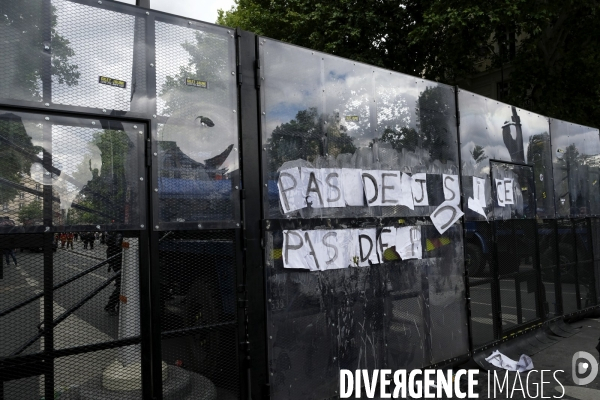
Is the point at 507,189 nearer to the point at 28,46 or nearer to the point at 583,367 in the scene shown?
the point at 583,367

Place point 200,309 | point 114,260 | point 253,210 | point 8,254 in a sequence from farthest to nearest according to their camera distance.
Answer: point 253,210 → point 200,309 → point 114,260 → point 8,254


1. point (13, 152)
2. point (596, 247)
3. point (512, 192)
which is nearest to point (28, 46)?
point (13, 152)

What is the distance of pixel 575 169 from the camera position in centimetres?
786

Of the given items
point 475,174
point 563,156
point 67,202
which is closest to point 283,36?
point 563,156

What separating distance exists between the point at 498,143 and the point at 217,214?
4282mm

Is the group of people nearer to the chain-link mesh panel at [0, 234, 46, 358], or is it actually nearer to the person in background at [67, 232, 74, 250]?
the person in background at [67, 232, 74, 250]

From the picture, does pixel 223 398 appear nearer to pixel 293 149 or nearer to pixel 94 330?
pixel 94 330

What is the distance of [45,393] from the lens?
281 cm

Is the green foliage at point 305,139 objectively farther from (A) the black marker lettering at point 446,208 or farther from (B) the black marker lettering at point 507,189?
(B) the black marker lettering at point 507,189

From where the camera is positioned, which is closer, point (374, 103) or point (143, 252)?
point (143, 252)

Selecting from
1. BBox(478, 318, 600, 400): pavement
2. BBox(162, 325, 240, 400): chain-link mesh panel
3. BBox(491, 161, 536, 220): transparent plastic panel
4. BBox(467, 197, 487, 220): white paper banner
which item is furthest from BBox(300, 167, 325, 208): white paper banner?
BBox(491, 161, 536, 220): transparent plastic panel

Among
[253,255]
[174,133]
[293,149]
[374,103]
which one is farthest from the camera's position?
[374,103]

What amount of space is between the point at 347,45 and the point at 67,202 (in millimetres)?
14422

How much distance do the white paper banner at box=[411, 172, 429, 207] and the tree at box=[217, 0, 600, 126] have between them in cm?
1042
